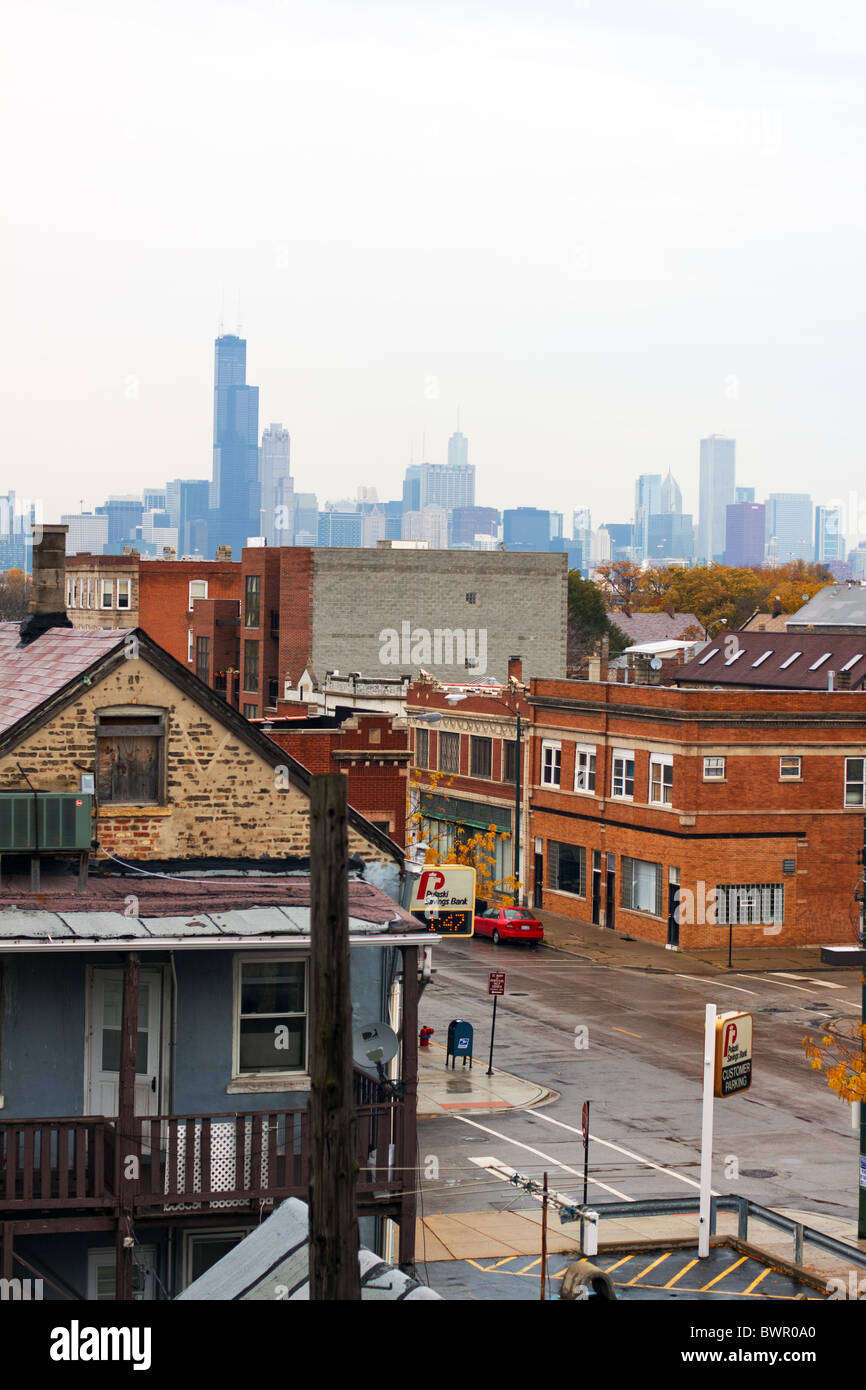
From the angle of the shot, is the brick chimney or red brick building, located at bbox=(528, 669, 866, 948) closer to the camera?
the brick chimney

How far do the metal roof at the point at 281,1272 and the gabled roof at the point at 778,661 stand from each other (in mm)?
59914

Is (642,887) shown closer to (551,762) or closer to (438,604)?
(551,762)

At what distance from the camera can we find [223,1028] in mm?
19859

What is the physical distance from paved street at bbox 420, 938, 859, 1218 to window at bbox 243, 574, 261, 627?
125 ft

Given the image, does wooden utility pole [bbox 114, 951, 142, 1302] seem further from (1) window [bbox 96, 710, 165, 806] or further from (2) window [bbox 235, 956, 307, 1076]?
(1) window [bbox 96, 710, 165, 806]

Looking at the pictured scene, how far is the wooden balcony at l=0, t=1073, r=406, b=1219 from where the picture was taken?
1770 cm

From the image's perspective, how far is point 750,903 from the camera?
6028 cm

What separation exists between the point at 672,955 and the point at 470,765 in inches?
668

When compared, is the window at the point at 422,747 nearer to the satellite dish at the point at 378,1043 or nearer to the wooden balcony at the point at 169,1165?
the satellite dish at the point at 378,1043

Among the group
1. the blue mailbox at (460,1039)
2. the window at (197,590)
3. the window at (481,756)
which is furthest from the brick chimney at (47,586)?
the window at (197,590)

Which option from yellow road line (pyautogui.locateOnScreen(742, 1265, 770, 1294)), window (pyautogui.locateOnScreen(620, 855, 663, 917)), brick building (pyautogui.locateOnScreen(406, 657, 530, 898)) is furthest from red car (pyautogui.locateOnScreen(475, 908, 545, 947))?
yellow road line (pyautogui.locateOnScreen(742, 1265, 770, 1294))

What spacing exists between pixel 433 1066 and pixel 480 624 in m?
54.6

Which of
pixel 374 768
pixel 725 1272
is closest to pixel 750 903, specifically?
pixel 374 768
